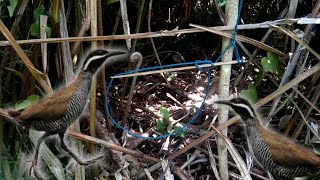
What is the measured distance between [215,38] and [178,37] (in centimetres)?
23

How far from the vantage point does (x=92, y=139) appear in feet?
7.32

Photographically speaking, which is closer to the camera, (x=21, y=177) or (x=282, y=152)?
(x=282, y=152)

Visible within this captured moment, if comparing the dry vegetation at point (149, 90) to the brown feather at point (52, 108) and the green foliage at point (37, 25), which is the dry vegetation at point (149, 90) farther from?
the brown feather at point (52, 108)

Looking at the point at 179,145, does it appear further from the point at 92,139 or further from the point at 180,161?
the point at 92,139

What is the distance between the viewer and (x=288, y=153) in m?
1.78

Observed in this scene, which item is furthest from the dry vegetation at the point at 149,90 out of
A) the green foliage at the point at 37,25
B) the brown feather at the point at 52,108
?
the brown feather at the point at 52,108

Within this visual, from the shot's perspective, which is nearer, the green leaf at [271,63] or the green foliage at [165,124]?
the green leaf at [271,63]

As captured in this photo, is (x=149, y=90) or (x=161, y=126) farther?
(x=149, y=90)

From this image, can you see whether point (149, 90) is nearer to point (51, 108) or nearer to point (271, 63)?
point (271, 63)

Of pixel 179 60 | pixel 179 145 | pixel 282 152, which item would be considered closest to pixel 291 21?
pixel 282 152

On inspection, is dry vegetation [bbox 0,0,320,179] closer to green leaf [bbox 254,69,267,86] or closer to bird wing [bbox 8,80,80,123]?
green leaf [bbox 254,69,267,86]

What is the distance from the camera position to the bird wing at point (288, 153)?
1.74 m

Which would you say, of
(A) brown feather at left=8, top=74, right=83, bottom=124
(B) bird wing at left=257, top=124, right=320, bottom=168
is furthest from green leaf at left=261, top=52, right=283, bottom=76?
(A) brown feather at left=8, top=74, right=83, bottom=124

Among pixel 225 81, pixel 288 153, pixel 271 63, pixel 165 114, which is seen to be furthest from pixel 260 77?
pixel 288 153
